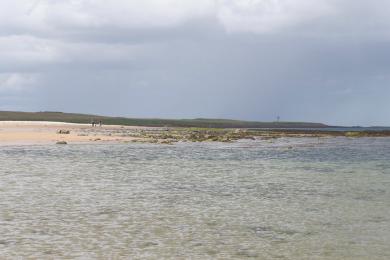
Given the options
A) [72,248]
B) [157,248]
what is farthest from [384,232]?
[72,248]

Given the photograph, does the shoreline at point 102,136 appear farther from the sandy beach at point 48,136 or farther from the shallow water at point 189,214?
the shallow water at point 189,214

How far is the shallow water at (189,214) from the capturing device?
14.7 metres

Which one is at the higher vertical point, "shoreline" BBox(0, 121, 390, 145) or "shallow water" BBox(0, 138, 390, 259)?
"shoreline" BBox(0, 121, 390, 145)

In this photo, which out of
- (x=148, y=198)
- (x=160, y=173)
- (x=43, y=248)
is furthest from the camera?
(x=160, y=173)

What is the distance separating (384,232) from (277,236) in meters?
3.83

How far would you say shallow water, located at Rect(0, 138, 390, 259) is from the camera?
14742 millimetres

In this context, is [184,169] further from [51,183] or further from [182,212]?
[182,212]

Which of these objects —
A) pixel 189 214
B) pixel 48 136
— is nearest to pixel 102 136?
pixel 48 136

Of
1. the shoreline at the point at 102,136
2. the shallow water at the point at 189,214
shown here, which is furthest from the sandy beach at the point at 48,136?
the shallow water at the point at 189,214

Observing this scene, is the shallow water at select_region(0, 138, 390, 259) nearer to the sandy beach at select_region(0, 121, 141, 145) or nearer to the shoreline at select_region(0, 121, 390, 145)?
the sandy beach at select_region(0, 121, 141, 145)

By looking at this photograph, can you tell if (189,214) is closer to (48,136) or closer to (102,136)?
(48,136)

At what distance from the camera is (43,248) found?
14.4 m

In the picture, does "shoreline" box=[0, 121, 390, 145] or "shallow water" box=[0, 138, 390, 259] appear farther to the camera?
"shoreline" box=[0, 121, 390, 145]

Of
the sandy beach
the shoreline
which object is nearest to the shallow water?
the sandy beach
